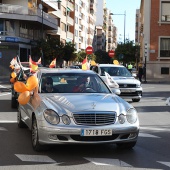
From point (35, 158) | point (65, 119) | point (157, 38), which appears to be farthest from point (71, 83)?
point (157, 38)

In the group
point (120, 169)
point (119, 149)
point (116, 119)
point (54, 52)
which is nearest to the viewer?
point (120, 169)

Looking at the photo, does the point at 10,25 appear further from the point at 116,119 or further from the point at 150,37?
the point at 116,119

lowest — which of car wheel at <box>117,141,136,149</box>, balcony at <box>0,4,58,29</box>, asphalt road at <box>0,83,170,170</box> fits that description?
asphalt road at <box>0,83,170,170</box>

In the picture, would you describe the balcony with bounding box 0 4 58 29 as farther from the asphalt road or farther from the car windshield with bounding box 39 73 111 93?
the car windshield with bounding box 39 73 111 93

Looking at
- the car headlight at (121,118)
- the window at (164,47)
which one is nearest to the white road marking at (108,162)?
the car headlight at (121,118)

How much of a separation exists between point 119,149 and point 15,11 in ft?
126

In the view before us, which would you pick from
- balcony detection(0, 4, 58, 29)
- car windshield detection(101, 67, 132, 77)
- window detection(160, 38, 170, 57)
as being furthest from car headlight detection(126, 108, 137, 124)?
window detection(160, 38, 170, 57)

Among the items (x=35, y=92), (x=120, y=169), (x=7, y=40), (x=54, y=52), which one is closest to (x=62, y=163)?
(x=120, y=169)

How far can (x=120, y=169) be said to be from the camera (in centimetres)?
630

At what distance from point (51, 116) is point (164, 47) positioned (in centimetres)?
3982

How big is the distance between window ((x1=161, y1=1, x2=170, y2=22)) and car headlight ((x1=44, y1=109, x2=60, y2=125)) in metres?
40.7

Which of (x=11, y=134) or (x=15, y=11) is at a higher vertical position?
(x=15, y=11)

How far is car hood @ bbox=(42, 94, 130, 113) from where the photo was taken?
7.20m

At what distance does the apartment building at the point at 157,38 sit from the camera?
4516 cm
